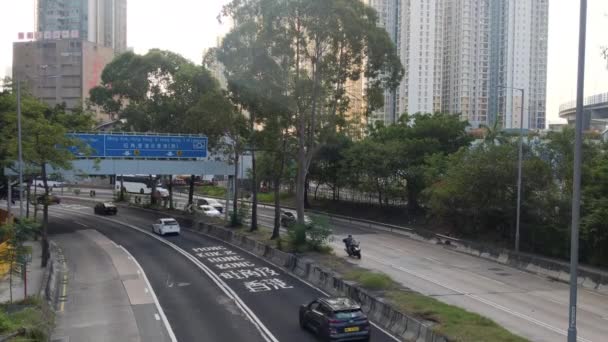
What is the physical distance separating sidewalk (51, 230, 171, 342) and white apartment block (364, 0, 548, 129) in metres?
78.3

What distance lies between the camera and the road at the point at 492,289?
20.1m

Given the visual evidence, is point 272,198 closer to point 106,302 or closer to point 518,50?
point 106,302

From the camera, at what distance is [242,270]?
1196 inches

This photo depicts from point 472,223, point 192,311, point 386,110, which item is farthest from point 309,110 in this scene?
point 386,110

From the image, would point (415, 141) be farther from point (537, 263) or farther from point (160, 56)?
point (160, 56)

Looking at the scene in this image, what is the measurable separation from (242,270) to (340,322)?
13888mm

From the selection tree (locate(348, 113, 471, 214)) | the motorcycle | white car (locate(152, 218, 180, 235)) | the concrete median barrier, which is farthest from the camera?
tree (locate(348, 113, 471, 214))

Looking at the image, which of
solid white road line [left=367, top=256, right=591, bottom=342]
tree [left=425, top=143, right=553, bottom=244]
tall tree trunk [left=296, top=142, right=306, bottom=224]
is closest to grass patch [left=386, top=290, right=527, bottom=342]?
solid white road line [left=367, top=256, right=591, bottom=342]

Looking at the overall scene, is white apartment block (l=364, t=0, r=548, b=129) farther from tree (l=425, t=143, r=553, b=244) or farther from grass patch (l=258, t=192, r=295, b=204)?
tree (l=425, t=143, r=553, b=244)

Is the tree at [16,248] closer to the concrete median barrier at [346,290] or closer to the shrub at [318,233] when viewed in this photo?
the concrete median barrier at [346,290]

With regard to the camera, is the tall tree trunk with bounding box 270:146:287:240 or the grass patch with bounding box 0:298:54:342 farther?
the tall tree trunk with bounding box 270:146:287:240

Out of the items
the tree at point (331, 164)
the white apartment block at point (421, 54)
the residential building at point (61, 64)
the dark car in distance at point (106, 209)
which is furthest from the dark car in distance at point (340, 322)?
the residential building at point (61, 64)

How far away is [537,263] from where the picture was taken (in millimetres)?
31688

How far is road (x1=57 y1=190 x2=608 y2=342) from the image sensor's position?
20125 millimetres
